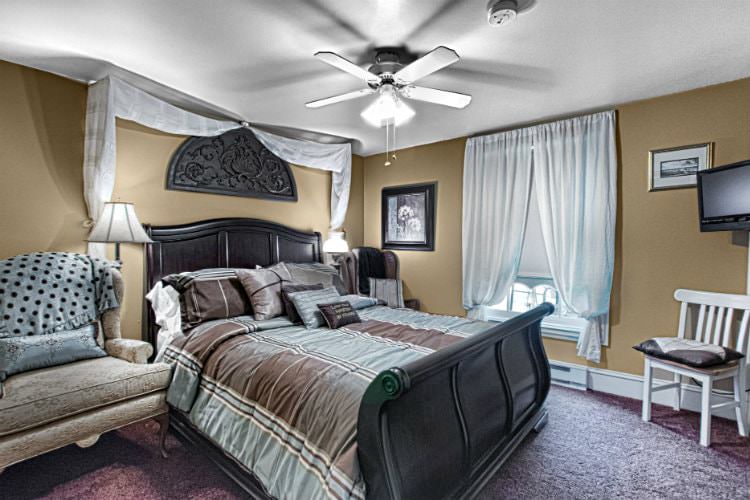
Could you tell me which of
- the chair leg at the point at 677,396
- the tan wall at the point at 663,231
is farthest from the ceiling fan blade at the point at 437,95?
the chair leg at the point at 677,396

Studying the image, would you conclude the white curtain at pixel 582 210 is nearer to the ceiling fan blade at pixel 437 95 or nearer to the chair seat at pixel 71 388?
the ceiling fan blade at pixel 437 95


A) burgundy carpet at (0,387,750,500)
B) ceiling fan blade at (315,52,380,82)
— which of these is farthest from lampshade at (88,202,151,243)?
ceiling fan blade at (315,52,380,82)

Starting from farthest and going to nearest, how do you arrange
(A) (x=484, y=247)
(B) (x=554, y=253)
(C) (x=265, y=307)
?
(A) (x=484, y=247) < (B) (x=554, y=253) < (C) (x=265, y=307)

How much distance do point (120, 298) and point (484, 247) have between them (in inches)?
129

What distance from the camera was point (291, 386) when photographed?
5.67ft

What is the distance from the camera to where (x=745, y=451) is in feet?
7.75

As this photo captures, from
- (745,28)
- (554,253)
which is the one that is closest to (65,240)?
(554,253)

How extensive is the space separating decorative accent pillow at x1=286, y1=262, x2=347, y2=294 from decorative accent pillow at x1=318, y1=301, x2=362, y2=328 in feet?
1.92

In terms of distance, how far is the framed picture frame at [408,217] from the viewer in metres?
4.46

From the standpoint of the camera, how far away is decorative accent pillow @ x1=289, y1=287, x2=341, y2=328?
2.70 meters

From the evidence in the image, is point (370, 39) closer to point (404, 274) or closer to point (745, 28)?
point (745, 28)

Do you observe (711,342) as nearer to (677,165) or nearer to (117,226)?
(677,165)

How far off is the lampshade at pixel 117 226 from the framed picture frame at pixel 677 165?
13.2 ft

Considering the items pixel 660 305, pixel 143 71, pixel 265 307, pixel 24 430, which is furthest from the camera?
pixel 660 305
